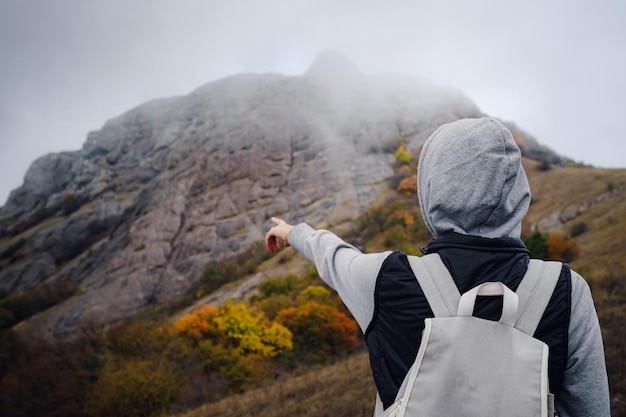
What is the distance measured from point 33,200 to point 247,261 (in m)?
53.1

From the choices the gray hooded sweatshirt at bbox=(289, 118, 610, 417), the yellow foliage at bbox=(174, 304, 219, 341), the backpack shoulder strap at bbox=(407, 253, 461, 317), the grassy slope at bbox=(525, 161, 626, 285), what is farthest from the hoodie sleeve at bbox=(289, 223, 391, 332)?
the yellow foliage at bbox=(174, 304, 219, 341)

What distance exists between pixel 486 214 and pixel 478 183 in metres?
0.11

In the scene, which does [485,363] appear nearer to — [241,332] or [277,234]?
[277,234]

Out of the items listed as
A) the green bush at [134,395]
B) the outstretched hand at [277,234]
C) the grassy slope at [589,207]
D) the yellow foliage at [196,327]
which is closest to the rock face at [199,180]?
the grassy slope at [589,207]

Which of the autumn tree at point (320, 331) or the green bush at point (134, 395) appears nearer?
the green bush at point (134, 395)

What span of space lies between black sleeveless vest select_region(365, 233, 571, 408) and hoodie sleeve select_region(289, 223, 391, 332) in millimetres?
39

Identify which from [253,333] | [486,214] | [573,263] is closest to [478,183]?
[486,214]

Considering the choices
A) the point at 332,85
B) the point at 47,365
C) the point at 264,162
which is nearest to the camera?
the point at 47,365

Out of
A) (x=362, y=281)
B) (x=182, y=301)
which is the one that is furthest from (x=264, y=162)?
(x=362, y=281)

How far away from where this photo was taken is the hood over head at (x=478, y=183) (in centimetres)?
115

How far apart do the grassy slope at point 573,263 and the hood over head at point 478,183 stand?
557 centimetres

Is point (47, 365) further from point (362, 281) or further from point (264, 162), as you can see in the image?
point (264, 162)

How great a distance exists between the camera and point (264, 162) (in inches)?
2105

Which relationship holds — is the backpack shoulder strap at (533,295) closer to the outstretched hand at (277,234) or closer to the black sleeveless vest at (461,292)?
the black sleeveless vest at (461,292)
